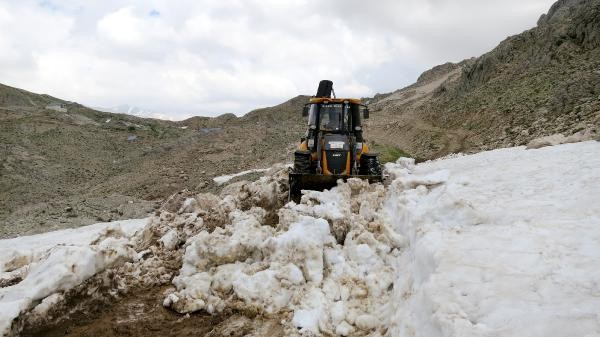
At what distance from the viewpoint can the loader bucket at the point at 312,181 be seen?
10094 mm

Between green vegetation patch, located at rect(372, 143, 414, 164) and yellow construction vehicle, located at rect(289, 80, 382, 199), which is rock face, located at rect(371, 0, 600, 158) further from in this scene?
yellow construction vehicle, located at rect(289, 80, 382, 199)

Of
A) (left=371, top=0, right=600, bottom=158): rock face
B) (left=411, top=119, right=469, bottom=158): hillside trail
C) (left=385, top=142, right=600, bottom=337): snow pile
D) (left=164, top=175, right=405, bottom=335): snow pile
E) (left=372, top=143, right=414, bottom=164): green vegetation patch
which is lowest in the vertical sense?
(left=164, top=175, right=405, bottom=335): snow pile

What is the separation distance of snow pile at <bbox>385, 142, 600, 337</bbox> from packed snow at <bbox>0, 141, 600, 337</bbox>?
0.02 m

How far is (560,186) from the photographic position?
685 cm

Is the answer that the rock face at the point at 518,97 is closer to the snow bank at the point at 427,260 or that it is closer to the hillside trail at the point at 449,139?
the hillside trail at the point at 449,139

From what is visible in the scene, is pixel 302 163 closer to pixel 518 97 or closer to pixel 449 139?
pixel 449 139

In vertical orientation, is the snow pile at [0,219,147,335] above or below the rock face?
below

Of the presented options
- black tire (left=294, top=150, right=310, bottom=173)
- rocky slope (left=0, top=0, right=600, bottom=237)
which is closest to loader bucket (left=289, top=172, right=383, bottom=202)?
black tire (left=294, top=150, right=310, bottom=173)

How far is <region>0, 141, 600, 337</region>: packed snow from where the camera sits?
3.92 meters

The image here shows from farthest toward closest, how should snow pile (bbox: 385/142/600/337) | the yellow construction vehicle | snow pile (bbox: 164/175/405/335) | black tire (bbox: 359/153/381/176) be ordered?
1. black tire (bbox: 359/153/381/176)
2. the yellow construction vehicle
3. snow pile (bbox: 164/175/405/335)
4. snow pile (bbox: 385/142/600/337)

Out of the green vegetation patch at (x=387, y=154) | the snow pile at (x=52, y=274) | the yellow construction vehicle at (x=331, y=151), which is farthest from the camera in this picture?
the green vegetation patch at (x=387, y=154)

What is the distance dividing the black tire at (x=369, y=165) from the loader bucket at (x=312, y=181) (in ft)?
2.52

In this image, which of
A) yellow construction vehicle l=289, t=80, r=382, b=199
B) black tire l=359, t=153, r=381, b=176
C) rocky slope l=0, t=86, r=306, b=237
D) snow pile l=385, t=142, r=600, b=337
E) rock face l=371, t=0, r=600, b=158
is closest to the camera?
snow pile l=385, t=142, r=600, b=337

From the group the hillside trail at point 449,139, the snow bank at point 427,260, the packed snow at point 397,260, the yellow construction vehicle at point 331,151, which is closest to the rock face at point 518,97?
the hillside trail at point 449,139
